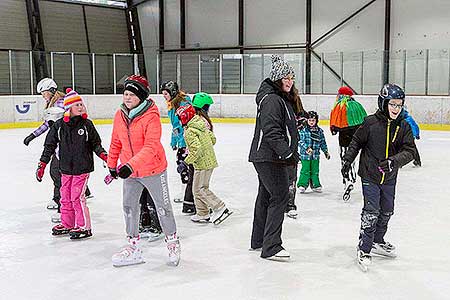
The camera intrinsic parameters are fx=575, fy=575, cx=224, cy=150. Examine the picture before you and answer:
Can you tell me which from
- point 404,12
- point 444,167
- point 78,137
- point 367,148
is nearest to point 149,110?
point 78,137

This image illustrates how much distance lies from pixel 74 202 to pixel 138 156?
1.31 m

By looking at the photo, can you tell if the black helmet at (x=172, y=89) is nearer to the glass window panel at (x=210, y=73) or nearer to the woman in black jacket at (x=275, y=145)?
the woman in black jacket at (x=275, y=145)

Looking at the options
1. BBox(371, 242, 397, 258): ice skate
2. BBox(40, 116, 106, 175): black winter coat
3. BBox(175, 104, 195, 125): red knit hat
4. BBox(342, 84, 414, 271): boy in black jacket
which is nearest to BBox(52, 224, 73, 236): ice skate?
BBox(40, 116, 106, 175): black winter coat

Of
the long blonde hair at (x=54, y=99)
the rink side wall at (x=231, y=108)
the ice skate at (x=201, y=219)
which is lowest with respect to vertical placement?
the ice skate at (x=201, y=219)

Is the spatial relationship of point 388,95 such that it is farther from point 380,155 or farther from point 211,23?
point 211,23

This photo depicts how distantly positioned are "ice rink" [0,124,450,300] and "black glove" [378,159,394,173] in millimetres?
723

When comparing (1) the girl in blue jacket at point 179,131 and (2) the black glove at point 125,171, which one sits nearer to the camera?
(2) the black glove at point 125,171

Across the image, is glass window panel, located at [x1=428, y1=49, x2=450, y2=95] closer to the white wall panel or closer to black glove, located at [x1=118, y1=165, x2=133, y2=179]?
the white wall panel

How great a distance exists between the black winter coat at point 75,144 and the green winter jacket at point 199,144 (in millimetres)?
764

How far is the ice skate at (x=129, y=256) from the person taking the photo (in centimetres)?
406

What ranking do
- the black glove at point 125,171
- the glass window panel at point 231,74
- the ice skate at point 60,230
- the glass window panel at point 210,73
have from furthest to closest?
1. the glass window panel at point 210,73
2. the glass window panel at point 231,74
3. the ice skate at point 60,230
4. the black glove at point 125,171

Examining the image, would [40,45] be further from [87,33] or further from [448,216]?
[448,216]

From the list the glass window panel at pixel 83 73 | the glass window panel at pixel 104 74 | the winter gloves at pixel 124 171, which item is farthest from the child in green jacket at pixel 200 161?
the glass window panel at pixel 83 73

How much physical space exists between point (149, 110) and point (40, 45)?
55.9 feet
